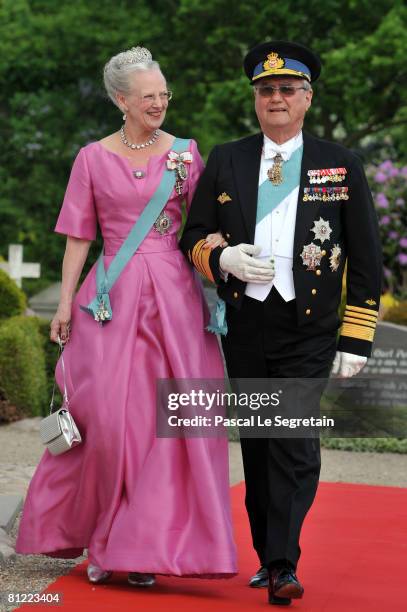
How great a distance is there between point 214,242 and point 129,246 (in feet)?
1.16

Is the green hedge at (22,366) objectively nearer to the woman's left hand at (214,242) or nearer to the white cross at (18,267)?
the white cross at (18,267)

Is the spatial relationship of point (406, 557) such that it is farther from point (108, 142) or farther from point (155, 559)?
point (108, 142)

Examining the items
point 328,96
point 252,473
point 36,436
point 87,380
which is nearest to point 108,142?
point 87,380

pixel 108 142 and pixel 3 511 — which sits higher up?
pixel 108 142

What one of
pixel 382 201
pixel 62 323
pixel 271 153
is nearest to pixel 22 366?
pixel 62 323

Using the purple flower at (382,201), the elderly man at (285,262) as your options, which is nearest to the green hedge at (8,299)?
the purple flower at (382,201)

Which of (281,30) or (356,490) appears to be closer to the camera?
(356,490)

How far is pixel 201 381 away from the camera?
516 centimetres

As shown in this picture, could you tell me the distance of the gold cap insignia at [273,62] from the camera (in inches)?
196

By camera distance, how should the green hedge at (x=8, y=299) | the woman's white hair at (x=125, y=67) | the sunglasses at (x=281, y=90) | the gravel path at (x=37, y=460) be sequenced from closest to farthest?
the sunglasses at (x=281, y=90)
the woman's white hair at (x=125, y=67)
the gravel path at (x=37, y=460)
the green hedge at (x=8, y=299)

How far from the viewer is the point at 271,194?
5000 millimetres

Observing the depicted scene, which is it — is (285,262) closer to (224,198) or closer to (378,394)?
(224,198)

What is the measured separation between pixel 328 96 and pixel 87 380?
1665cm

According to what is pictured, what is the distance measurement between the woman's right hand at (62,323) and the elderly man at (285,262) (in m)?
0.57
